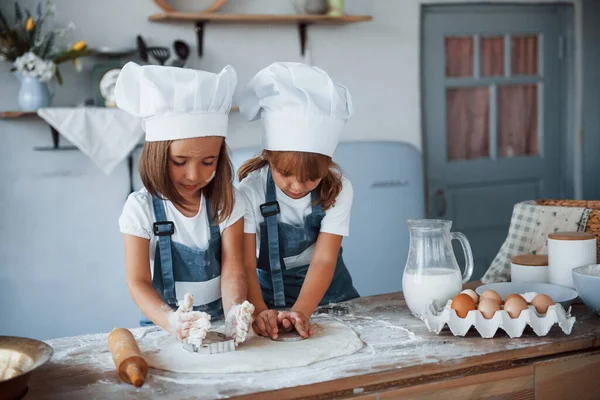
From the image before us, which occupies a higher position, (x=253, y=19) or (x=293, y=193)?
(x=253, y=19)

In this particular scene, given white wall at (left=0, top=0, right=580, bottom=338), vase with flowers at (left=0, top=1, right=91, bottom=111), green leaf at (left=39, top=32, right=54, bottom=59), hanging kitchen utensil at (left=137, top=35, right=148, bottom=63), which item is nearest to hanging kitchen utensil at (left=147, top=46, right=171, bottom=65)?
hanging kitchen utensil at (left=137, top=35, right=148, bottom=63)

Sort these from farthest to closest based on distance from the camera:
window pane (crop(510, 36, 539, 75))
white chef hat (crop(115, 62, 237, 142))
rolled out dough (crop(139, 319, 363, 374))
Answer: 1. window pane (crop(510, 36, 539, 75))
2. white chef hat (crop(115, 62, 237, 142))
3. rolled out dough (crop(139, 319, 363, 374))

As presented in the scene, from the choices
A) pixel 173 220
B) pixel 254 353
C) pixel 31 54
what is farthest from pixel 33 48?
pixel 254 353

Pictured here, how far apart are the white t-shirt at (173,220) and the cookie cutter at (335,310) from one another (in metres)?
0.30

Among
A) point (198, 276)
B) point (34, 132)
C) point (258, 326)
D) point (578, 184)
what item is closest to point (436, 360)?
point (258, 326)

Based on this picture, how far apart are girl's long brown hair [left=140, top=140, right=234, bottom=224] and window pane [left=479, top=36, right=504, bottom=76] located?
2517 millimetres

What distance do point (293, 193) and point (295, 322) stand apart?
0.39 m

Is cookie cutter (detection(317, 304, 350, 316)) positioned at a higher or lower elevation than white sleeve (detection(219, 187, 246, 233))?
lower

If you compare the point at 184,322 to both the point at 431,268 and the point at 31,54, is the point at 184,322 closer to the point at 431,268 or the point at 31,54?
the point at 431,268

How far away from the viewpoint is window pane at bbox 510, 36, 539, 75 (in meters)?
3.98

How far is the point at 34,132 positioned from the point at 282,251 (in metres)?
1.57

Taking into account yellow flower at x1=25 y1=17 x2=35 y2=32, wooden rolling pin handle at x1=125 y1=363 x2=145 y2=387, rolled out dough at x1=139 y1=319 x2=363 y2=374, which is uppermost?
yellow flower at x1=25 y1=17 x2=35 y2=32

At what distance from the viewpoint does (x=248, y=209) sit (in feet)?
6.10

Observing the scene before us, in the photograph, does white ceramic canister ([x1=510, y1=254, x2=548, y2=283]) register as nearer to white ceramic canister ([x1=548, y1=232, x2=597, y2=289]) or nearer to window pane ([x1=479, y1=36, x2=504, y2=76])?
white ceramic canister ([x1=548, y1=232, x2=597, y2=289])
